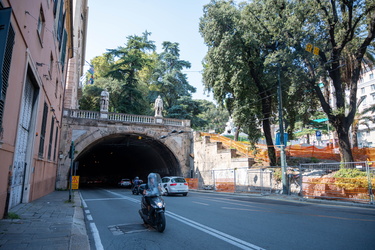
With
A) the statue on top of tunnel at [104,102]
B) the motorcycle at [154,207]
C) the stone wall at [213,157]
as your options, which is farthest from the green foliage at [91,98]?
the motorcycle at [154,207]

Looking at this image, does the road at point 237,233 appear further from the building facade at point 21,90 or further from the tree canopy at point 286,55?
the tree canopy at point 286,55

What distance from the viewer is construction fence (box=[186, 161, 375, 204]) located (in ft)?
44.1

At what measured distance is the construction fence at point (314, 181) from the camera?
13438mm

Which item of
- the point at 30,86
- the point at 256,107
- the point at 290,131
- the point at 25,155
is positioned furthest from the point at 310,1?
the point at 25,155

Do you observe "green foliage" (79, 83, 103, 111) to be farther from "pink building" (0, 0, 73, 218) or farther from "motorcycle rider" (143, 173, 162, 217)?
"motorcycle rider" (143, 173, 162, 217)

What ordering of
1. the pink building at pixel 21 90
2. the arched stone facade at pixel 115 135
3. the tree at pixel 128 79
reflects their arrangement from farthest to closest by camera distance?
the tree at pixel 128 79 < the arched stone facade at pixel 115 135 < the pink building at pixel 21 90

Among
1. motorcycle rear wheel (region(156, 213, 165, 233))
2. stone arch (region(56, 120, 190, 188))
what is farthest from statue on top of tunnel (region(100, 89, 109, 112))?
motorcycle rear wheel (region(156, 213, 165, 233))

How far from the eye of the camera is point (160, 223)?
6703 mm

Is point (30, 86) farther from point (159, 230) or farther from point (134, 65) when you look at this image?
point (134, 65)

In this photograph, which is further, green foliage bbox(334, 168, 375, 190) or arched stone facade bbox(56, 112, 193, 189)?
arched stone facade bbox(56, 112, 193, 189)

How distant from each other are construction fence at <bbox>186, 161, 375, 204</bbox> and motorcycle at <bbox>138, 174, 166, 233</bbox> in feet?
36.7

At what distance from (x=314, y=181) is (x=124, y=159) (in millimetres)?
38261

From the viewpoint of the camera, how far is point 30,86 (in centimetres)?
1114

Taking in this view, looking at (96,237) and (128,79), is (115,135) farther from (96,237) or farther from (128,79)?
(96,237)
